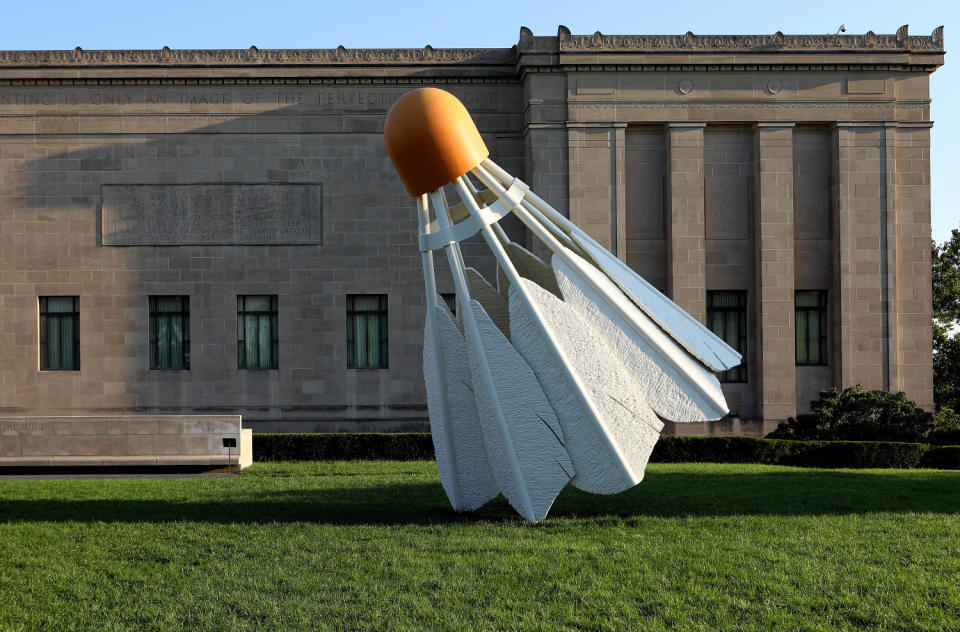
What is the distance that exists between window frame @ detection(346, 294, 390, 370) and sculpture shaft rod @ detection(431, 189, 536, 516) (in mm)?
13803

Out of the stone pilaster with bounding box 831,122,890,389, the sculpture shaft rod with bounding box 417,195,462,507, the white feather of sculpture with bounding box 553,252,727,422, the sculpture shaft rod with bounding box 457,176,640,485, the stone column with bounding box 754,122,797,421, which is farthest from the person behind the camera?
the stone pilaster with bounding box 831,122,890,389

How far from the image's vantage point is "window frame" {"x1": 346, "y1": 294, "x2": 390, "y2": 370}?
24.3 meters

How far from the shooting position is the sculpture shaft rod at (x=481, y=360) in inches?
→ 397

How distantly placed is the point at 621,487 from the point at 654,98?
15531mm

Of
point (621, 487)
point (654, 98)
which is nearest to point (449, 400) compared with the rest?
point (621, 487)

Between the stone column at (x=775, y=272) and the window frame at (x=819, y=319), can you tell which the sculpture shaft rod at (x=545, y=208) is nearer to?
the stone column at (x=775, y=272)

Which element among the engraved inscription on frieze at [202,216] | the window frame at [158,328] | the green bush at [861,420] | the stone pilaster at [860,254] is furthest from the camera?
the window frame at [158,328]

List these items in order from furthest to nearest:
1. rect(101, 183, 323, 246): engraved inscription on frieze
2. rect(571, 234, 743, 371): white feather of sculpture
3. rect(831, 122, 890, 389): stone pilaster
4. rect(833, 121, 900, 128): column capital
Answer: rect(101, 183, 323, 246): engraved inscription on frieze
rect(833, 121, 900, 128): column capital
rect(831, 122, 890, 389): stone pilaster
rect(571, 234, 743, 371): white feather of sculpture

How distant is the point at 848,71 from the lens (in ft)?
77.4

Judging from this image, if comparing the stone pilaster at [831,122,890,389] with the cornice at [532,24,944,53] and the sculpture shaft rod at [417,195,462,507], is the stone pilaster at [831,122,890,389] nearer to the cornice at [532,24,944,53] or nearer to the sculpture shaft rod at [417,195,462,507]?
the cornice at [532,24,944,53]

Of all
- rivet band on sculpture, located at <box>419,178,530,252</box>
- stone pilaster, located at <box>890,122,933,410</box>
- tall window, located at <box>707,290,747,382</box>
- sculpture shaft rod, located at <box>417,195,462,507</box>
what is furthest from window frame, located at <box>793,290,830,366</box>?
sculpture shaft rod, located at <box>417,195,462,507</box>

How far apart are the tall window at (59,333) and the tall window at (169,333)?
74.0 inches

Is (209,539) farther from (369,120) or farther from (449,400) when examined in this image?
(369,120)

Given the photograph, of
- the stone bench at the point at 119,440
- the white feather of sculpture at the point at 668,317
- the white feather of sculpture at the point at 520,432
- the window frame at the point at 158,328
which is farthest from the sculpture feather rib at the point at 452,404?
the window frame at the point at 158,328
